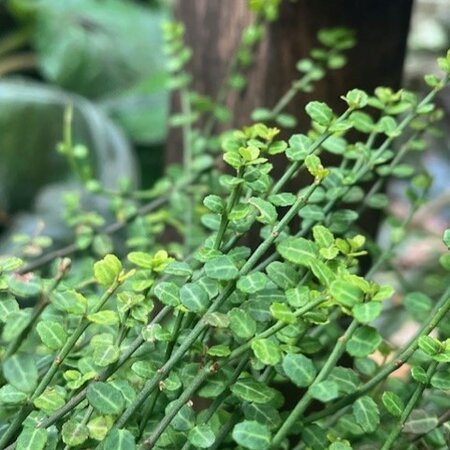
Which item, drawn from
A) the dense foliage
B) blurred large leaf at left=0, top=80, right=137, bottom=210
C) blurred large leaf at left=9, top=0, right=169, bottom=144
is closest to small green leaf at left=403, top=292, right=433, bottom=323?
the dense foliage

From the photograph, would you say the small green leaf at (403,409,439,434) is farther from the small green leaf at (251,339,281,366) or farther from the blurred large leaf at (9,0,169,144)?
the blurred large leaf at (9,0,169,144)

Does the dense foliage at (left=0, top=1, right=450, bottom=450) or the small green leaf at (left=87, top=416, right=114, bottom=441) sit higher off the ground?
the dense foliage at (left=0, top=1, right=450, bottom=450)

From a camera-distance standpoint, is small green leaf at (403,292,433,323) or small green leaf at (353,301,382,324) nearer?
small green leaf at (353,301,382,324)

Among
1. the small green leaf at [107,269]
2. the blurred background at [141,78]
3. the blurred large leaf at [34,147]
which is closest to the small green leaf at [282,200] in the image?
the small green leaf at [107,269]

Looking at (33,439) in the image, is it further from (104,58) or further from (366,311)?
(104,58)

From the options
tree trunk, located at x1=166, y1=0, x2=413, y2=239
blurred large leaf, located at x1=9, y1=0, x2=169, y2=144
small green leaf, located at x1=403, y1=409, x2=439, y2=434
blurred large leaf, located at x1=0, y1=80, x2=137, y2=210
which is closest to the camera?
small green leaf, located at x1=403, y1=409, x2=439, y2=434

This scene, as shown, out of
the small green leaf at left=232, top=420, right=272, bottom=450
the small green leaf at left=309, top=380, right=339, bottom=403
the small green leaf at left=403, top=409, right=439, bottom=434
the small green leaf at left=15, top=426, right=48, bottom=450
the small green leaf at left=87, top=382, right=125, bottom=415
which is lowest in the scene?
the small green leaf at left=403, top=409, right=439, bottom=434
